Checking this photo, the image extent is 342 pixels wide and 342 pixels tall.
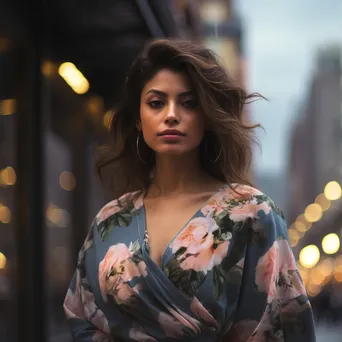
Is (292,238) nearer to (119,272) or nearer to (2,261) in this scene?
(2,261)

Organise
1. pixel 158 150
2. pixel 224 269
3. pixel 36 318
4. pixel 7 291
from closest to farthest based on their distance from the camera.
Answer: pixel 224 269 → pixel 158 150 → pixel 7 291 → pixel 36 318

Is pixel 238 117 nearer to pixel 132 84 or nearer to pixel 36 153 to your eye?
pixel 132 84

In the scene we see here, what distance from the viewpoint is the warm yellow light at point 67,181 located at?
7934mm

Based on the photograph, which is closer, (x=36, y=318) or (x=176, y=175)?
(x=176, y=175)

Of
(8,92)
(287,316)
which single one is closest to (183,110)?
(287,316)

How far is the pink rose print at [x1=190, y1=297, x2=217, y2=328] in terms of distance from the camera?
2592mm

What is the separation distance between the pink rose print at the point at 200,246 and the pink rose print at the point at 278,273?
0.47ft

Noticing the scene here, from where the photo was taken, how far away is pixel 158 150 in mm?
2842

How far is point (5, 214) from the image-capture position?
18.9 ft

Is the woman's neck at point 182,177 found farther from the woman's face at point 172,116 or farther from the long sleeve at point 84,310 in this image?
the long sleeve at point 84,310

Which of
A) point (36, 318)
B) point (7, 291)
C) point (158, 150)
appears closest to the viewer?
point (158, 150)

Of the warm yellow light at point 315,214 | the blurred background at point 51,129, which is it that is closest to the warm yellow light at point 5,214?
the blurred background at point 51,129

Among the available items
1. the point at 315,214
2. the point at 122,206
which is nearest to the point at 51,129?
the point at 122,206

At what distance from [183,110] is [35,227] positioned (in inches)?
147
